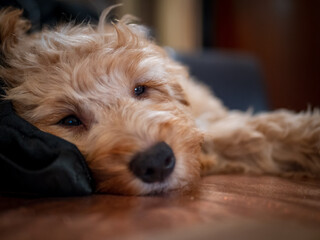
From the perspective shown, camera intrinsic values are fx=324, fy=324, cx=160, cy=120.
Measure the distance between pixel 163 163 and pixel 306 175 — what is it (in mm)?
785

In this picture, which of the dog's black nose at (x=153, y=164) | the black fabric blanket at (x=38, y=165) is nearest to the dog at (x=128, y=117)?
the dog's black nose at (x=153, y=164)

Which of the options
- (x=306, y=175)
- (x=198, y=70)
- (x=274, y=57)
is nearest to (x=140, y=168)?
(x=306, y=175)

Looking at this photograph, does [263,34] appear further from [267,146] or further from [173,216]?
[173,216]

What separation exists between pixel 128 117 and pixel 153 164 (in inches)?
12.0

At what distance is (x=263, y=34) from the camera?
5.36 metres

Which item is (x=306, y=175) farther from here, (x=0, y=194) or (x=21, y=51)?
(x=21, y=51)

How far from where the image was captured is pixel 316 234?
0.75 m

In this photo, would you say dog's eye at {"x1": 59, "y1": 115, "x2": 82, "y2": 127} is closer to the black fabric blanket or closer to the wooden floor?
the black fabric blanket

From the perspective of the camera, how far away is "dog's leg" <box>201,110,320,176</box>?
160 cm

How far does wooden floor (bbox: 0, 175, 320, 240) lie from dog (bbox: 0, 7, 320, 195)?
0.14 metres

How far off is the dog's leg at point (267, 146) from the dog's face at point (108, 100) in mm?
281

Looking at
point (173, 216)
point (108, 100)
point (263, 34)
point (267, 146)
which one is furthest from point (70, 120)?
point (263, 34)

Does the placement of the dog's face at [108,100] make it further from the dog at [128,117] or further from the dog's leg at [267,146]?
the dog's leg at [267,146]

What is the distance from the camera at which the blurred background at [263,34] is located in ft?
15.0
